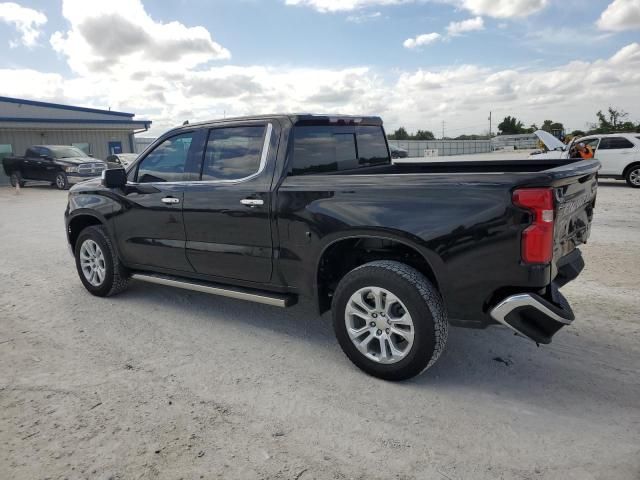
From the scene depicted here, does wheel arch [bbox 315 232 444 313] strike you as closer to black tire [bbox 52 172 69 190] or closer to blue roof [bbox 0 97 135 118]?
black tire [bbox 52 172 69 190]

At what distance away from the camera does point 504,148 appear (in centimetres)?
6531

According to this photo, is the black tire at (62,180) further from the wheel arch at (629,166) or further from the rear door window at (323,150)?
the wheel arch at (629,166)

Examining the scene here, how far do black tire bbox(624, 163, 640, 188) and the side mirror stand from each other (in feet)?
48.1

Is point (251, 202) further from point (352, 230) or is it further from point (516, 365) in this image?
point (516, 365)

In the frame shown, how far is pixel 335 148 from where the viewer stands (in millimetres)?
4371

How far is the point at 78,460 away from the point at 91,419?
1.31 ft

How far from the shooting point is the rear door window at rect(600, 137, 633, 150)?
1441 centimetres

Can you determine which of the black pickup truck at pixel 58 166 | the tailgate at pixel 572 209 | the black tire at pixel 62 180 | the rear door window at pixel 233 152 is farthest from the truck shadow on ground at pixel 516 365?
the black tire at pixel 62 180

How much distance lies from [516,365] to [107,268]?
4.08 meters

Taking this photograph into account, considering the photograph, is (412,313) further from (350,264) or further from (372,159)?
(372,159)

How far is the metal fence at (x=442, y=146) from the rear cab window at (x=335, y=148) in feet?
152


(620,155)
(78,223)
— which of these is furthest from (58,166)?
(620,155)

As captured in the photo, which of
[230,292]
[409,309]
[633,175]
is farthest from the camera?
[633,175]

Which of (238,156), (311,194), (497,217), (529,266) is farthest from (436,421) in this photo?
(238,156)
